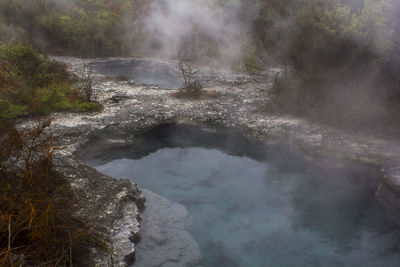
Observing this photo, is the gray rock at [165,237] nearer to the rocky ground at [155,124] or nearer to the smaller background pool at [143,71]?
the rocky ground at [155,124]

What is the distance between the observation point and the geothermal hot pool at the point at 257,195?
132 inches

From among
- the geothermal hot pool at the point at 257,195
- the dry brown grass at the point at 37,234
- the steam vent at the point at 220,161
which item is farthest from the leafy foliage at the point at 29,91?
the dry brown grass at the point at 37,234

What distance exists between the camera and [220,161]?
5066 millimetres

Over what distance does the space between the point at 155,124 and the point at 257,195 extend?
98.2 inches

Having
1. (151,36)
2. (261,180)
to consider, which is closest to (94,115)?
(261,180)

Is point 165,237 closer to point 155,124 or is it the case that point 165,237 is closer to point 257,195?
point 257,195

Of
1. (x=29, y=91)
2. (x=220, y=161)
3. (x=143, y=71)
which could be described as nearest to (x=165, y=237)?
(x=220, y=161)

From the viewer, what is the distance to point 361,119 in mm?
5375

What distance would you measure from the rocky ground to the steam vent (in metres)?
0.02

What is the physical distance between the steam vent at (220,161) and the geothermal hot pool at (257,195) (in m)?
0.02

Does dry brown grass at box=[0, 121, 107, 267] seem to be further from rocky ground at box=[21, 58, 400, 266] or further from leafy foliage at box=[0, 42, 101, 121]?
leafy foliage at box=[0, 42, 101, 121]

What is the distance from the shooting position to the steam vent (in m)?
2.88

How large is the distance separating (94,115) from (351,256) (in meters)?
4.93

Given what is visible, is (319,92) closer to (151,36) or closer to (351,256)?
(351,256)
